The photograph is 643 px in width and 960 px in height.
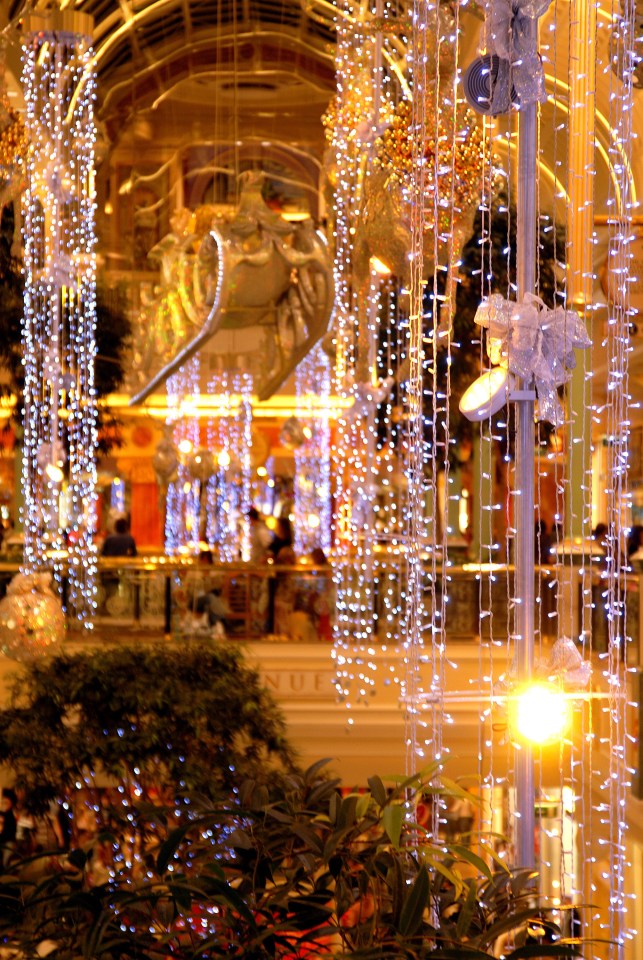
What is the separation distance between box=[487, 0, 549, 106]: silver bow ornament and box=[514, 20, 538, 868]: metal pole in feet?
0.23

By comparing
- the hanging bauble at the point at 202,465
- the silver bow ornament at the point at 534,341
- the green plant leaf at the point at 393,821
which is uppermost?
the hanging bauble at the point at 202,465

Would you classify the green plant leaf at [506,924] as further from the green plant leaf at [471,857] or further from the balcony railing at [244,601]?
the balcony railing at [244,601]

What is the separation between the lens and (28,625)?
7852mm

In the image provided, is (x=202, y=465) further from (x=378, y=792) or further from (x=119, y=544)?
(x=378, y=792)

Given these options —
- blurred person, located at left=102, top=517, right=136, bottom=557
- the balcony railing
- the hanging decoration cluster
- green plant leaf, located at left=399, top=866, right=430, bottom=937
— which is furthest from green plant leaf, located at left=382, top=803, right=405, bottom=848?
blurred person, located at left=102, top=517, right=136, bottom=557

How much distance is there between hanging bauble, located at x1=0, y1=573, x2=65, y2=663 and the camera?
7.85m

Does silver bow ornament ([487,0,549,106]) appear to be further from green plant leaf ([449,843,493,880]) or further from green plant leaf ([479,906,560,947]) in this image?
green plant leaf ([479,906,560,947])

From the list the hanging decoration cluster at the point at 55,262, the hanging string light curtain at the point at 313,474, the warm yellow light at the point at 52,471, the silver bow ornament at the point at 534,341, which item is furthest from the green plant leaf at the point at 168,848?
the hanging string light curtain at the point at 313,474

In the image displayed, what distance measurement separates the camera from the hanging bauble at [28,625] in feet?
25.7

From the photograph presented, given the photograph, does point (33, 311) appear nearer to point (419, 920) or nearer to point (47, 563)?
point (47, 563)

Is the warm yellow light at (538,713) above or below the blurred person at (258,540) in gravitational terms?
below

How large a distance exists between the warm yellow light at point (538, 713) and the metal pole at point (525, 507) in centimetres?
4

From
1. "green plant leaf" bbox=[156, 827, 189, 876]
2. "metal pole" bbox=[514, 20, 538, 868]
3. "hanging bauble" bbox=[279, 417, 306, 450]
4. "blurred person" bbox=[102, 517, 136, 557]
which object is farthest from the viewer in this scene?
"hanging bauble" bbox=[279, 417, 306, 450]

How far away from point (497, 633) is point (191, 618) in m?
2.41
